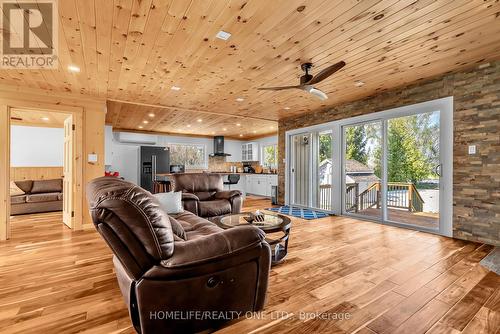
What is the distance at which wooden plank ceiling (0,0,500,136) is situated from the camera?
201 centimetres

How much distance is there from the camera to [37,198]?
5.25 m

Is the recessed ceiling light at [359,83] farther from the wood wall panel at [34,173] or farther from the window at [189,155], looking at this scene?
the wood wall panel at [34,173]

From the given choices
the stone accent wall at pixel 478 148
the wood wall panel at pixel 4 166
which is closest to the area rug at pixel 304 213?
the stone accent wall at pixel 478 148

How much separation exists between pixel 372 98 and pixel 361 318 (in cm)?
411

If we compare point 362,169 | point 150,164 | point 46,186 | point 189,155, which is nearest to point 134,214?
point 362,169

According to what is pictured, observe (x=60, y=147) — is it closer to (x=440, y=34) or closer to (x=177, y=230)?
(x=177, y=230)

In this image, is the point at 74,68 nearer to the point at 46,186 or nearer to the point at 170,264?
the point at 170,264

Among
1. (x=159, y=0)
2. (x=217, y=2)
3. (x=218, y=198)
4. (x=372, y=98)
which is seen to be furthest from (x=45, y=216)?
(x=372, y=98)

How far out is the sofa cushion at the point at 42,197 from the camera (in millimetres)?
5199

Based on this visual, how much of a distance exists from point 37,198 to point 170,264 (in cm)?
586

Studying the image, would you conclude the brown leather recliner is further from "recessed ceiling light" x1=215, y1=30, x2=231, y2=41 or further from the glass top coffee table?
"recessed ceiling light" x1=215, y1=30, x2=231, y2=41

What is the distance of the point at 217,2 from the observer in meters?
1.92

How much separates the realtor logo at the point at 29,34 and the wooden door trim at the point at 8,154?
95cm

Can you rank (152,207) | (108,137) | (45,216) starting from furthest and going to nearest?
1. (108,137)
2. (45,216)
3. (152,207)
